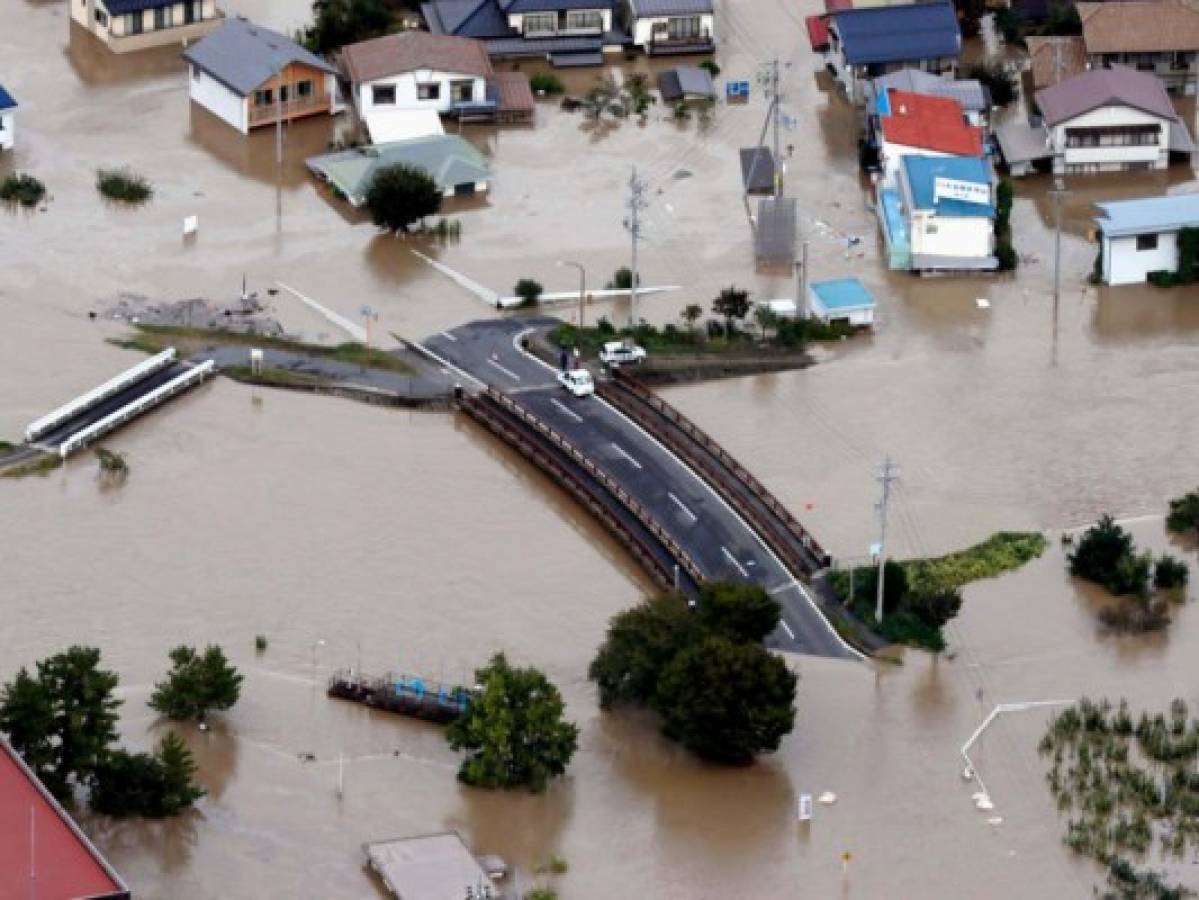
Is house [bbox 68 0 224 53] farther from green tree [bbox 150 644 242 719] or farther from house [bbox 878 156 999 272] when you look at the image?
green tree [bbox 150 644 242 719]

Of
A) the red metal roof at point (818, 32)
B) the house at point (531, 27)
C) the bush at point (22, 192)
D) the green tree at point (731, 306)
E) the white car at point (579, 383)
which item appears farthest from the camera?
the red metal roof at point (818, 32)

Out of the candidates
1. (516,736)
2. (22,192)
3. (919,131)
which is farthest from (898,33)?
(516,736)

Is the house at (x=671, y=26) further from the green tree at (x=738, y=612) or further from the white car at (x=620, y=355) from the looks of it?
the green tree at (x=738, y=612)

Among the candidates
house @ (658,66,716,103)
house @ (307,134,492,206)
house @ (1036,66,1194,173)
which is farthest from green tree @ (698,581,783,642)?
house @ (658,66,716,103)

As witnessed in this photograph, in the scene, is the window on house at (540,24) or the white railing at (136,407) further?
the window on house at (540,24)

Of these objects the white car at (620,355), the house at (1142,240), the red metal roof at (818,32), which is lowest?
the white car at (620,355)

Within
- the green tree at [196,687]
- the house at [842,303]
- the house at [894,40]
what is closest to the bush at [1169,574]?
the house at [842,303]

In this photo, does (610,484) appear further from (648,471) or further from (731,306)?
(731,306)
